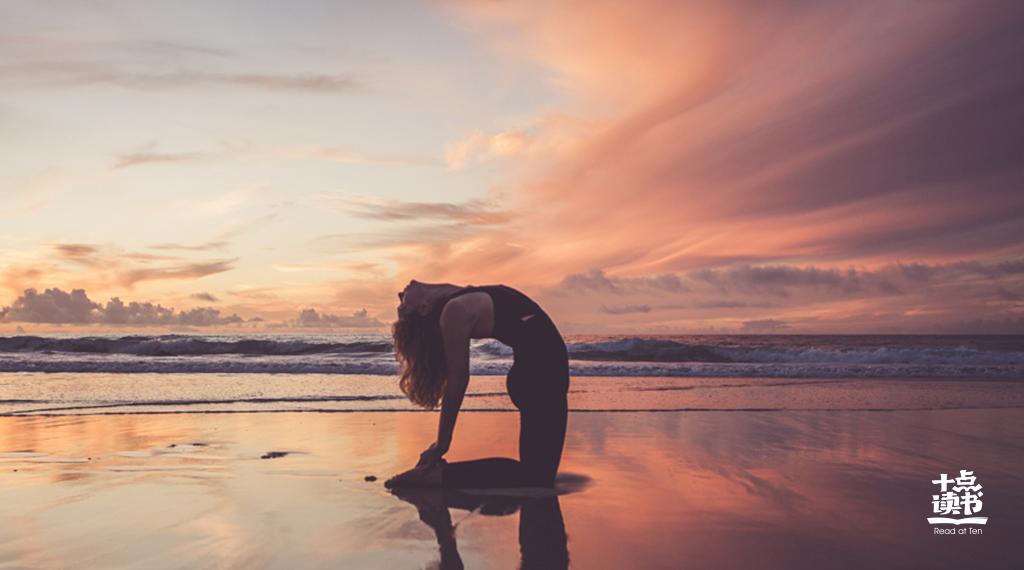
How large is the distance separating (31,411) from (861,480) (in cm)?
981

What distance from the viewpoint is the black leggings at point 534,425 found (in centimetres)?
419

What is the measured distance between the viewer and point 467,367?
13.6ft

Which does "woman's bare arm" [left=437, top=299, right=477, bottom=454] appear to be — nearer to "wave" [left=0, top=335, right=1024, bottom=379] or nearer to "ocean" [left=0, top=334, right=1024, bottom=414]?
"ocean" [left=0, top=334, right=1024, bottom=414]

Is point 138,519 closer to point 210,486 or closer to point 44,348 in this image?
point 210,486

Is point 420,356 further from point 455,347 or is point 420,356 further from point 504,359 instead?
point 504,359

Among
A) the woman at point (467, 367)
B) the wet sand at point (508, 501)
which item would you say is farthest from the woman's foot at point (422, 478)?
the wet sand at point (508, 501)

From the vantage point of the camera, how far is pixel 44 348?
30.0m

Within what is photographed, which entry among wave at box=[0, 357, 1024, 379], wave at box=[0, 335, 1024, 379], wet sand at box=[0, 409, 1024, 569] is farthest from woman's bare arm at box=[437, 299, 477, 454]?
wave at box=[0, 357, 1024, 379]

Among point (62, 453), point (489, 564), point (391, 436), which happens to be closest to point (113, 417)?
point (62, 453)

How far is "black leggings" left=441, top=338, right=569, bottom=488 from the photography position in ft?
13.8

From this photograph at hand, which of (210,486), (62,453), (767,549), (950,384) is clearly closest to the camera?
(767,549)

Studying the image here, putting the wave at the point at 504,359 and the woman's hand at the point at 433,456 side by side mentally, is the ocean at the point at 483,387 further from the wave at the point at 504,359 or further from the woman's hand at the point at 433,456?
the woman's hand at the point at 433,456

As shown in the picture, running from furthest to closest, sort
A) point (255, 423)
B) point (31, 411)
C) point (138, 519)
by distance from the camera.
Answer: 1. point (31, 411)
2. point (255, 423)
3. point (138, 519)

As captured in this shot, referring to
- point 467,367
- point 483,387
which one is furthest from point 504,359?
point 467,367
